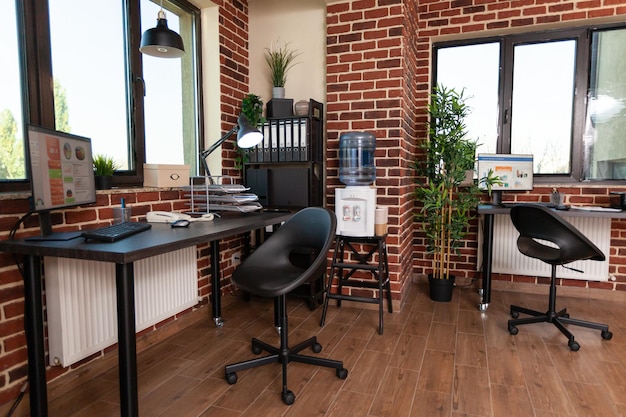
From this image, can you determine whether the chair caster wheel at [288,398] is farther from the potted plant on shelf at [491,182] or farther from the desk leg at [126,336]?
the potted plant on shelf at [491,182]

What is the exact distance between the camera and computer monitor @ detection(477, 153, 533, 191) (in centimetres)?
333

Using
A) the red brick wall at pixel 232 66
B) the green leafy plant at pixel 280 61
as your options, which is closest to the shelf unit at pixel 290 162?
the red brick wall at pixel 232 66

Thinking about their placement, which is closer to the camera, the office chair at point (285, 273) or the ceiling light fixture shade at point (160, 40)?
the office chair at point (285, 273)

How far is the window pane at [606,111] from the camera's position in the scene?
3488 mm

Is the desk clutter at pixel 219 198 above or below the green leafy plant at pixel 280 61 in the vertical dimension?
below

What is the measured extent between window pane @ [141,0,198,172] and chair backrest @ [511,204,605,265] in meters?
2.49

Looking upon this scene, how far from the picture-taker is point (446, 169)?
3.33 metres

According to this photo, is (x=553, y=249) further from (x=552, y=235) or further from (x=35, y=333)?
(x=35, y=333)

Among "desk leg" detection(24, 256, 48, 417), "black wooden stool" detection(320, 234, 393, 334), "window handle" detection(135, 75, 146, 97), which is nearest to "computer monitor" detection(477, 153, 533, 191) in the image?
"black wooden stool" detection(320, 234, 393, 334)

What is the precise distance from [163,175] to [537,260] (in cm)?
316

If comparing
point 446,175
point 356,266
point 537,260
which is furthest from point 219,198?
point 537,260

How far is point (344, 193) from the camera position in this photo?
118 inches

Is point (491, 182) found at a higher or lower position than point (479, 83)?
lower

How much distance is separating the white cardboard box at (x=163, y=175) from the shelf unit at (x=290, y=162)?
72cm
